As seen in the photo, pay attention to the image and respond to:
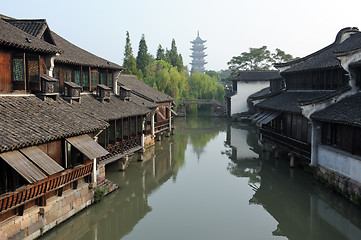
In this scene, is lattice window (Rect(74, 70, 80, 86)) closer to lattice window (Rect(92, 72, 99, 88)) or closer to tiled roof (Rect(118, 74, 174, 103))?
lattice window (Rect(92, 72, 99, 88))

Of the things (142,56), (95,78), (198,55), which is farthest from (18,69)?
(198,55)

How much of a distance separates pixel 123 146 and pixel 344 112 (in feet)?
42.3

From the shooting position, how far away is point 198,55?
157625mm

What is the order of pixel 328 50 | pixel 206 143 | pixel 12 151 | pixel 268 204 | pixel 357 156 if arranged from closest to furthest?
1. pixel 12 151
2. pixel 357 156
3. pixel 268 204
4. pixel 328 50
5. pixel 206 143

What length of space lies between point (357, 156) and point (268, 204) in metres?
4.70

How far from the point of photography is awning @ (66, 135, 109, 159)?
43.5ft

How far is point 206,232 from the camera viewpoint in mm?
13109

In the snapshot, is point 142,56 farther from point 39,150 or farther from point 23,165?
point 23,165

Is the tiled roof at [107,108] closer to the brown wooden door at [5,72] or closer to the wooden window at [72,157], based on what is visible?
the wooden window at [72,157]

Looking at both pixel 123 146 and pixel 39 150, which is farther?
pixel 123 146

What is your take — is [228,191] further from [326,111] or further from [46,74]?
→ [46,74]

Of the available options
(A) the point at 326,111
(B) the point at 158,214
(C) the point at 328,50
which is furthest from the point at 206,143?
(B) the point at 158,214

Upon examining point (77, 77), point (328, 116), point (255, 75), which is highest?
point (255, 75)

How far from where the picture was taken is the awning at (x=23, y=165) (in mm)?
9883
